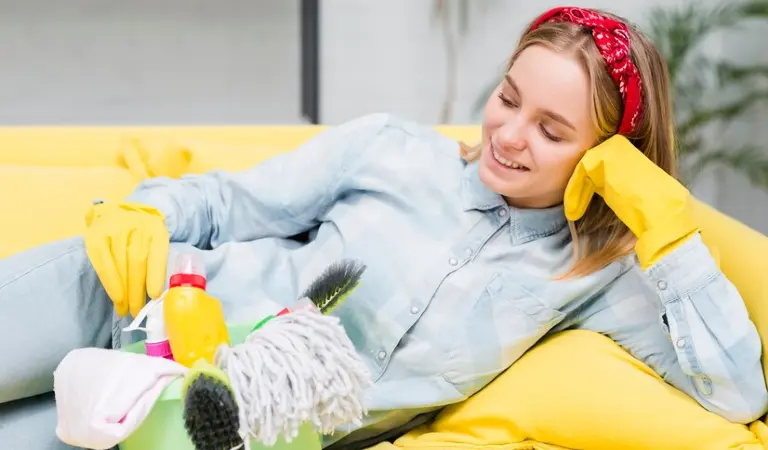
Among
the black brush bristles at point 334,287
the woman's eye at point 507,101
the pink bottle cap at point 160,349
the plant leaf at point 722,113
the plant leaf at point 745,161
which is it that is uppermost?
the woman's eye at point 507,101

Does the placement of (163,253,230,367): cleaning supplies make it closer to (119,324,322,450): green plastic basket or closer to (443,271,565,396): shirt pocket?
(119,324,322,450): green plastic basket

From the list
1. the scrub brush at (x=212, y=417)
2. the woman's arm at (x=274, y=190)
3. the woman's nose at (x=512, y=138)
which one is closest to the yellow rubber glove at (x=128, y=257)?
the woman's arm at (x=274, y=190)

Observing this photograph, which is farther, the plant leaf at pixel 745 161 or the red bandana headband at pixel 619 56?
the plant leaf at pixel 745 161

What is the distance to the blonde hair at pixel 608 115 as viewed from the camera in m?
0.97

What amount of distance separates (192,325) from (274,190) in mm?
446

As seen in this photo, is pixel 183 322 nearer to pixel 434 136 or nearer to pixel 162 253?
pixel 162 253

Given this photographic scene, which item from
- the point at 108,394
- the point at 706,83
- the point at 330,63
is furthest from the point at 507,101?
the point at 706,83

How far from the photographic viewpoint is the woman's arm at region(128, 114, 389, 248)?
1.15m

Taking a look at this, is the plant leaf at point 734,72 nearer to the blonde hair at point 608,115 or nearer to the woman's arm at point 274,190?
the blonde hair at point 608,115

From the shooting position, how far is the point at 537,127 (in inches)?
39.1

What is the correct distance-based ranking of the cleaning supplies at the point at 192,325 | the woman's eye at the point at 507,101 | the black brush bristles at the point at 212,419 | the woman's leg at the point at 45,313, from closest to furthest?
the black brush bristles at the point at 212,419 < the cleaning supplies at the point at 192,325 < the woman's leg at the point at 45,313 < the woman's eye at the point at 507,101

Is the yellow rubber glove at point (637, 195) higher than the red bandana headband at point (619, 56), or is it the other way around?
the red bandana headband at point (619, 56)

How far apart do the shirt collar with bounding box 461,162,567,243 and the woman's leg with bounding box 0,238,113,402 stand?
1.70 ft

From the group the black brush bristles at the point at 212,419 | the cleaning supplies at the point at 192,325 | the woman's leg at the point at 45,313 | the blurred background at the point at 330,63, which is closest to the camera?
the black brush bristles at the point at 212,419
